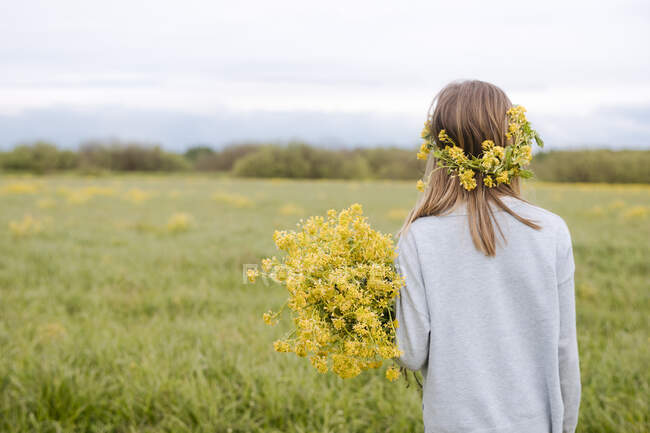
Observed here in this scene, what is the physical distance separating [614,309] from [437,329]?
15.3ft

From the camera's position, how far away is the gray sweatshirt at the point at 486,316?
1.52 meters

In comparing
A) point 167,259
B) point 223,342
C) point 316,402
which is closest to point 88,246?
point 167,259

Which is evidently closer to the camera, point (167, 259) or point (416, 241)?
point (416, 241)

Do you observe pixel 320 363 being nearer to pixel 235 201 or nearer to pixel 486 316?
pixel 486 316

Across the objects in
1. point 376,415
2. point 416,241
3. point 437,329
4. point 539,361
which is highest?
point 416,241

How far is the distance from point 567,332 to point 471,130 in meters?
0.82

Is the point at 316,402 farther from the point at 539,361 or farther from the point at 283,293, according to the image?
the point at 283,293

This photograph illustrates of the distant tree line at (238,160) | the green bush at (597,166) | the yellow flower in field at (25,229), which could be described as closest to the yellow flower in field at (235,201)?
the yellow flower in field at (25,229)

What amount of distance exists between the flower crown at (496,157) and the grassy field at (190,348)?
50cm

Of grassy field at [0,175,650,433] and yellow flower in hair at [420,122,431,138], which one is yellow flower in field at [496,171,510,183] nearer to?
yellow flower in hair at [420,122,431,138]

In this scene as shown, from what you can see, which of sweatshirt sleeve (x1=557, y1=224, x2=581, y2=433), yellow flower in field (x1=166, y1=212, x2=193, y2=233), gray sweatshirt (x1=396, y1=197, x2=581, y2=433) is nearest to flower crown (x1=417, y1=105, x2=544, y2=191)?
gray sweatshirt (x1=396, y1=197, x2=581, y2=433)

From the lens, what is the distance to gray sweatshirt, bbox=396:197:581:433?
4.99 ft

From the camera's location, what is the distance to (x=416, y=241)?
1540 millimetres

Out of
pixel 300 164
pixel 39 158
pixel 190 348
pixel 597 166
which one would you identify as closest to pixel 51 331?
pixel 190 348
